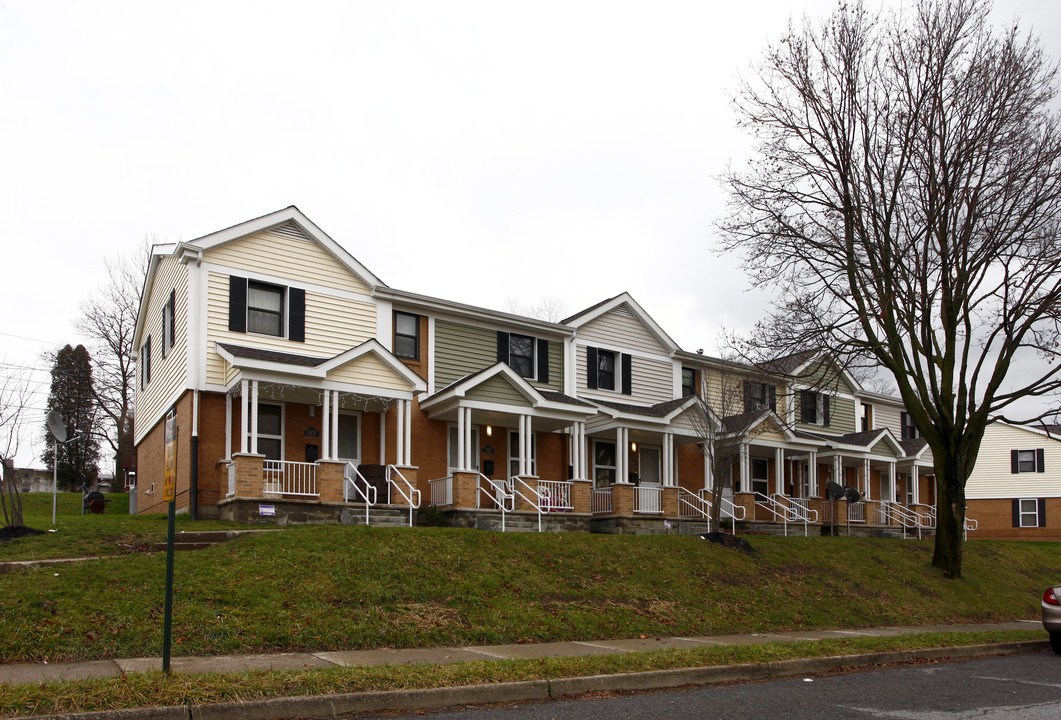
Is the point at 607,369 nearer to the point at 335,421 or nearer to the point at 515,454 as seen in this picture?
the point at 515,454

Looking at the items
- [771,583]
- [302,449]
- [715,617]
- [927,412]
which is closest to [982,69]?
[927,412]

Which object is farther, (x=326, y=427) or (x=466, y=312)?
(x=466, y=312)

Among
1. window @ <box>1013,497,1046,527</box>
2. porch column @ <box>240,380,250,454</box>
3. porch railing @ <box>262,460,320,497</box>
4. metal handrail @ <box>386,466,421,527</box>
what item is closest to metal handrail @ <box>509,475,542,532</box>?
metal handrail @ <box>386,466,421,527</box>

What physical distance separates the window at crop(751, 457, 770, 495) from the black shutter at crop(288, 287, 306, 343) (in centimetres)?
1755

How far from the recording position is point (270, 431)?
20312mm

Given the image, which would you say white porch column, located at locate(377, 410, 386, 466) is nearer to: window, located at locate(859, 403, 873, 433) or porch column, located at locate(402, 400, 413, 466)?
porch column, located at locate(402, 400, 413, 466)

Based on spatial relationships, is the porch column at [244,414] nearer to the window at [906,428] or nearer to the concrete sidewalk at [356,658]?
the concrete sidewalk at [356,658]

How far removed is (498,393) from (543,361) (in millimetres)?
3833

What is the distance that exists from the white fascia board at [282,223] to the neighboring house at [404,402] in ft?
0.13

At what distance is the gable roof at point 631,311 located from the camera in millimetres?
26422

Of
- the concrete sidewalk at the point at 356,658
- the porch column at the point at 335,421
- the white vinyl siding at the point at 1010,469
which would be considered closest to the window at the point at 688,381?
the porch column at the point at 335,421

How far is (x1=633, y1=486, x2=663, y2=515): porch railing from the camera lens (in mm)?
24359

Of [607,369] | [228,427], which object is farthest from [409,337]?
[607,369]

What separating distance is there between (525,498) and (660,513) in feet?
15.8
